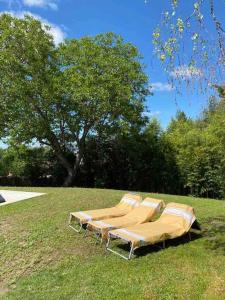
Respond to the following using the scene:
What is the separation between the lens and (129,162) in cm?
2144

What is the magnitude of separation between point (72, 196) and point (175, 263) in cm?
586

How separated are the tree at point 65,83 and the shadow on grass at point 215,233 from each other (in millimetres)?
10553

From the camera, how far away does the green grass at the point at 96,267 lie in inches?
197

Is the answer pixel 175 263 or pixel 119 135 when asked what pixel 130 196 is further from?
pixel 119 135

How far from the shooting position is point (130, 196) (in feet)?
29.1

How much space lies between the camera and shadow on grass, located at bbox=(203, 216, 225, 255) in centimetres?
645

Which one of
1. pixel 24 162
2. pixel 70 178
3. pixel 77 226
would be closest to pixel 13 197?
pixel 77 226

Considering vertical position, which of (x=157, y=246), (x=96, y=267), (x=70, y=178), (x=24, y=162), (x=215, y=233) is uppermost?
(x=24, y=162)

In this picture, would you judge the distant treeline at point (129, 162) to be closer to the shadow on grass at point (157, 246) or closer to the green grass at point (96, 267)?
the green grass at point (96, 267)

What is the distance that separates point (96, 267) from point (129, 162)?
617 inches

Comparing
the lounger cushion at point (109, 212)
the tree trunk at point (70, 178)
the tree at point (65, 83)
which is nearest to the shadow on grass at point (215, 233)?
the lounger cushion at point (109, 212)

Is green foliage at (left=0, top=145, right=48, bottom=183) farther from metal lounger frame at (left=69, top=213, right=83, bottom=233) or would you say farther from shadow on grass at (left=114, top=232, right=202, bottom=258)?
shadow on grass at (left=114, top=232, right=202, bottom=258)

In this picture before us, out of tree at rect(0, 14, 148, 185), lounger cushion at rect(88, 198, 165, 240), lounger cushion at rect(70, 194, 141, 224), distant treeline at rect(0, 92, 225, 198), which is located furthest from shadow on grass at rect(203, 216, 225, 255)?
tree at rect(0, 14, 148, 185)

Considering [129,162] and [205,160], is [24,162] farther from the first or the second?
[205,160]
